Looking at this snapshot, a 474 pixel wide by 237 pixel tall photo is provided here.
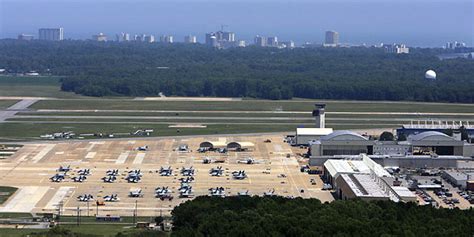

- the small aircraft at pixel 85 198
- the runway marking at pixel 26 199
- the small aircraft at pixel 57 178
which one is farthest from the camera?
→ the small aircraft at pixel 57 178

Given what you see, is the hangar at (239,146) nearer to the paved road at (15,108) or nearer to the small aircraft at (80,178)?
the small aircraft at (80,178)

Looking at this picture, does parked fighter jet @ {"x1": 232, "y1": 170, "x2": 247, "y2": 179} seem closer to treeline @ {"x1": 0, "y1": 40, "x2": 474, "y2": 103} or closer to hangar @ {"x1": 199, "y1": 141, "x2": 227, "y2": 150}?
hangar @ {"x1": 199, "y1": 141, "x2": 227, "y2": 150}

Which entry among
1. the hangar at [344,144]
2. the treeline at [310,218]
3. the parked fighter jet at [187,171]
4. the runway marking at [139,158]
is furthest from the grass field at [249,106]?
the treeline at [310,218]

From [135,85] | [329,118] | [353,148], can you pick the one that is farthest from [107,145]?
[135,85]

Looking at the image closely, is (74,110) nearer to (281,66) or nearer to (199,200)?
(199,200)

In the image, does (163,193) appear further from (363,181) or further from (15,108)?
(15,108)
